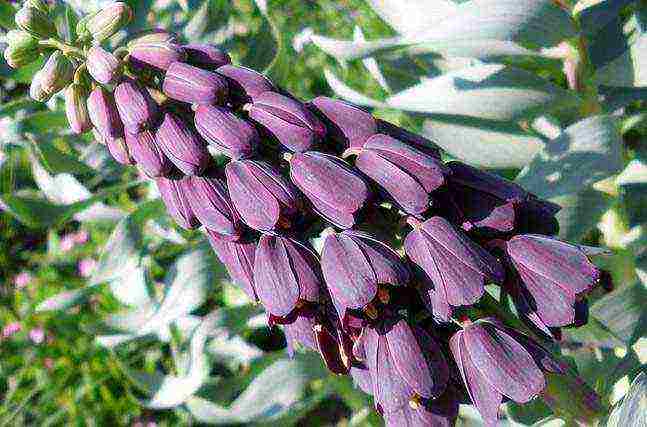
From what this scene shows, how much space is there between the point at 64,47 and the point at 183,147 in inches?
9.6

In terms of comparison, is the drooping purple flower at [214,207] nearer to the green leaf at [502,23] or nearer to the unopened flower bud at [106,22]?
the unopened flower bud at [106,22]

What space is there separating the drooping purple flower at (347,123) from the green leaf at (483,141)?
539mm

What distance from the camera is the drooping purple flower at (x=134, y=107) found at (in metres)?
0.92

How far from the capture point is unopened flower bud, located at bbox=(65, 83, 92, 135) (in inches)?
39.3

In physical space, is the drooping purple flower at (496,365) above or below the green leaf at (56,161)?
above

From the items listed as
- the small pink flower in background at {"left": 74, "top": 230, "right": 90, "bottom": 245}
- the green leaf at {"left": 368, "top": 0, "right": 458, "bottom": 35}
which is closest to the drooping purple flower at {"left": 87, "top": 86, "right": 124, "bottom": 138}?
the green leaf at {"left": 368, "top": 0, "right": 458, "bottom": 35}

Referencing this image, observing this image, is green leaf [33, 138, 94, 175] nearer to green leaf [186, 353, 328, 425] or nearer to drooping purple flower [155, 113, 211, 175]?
green leaf [186, 353, 328, 425]

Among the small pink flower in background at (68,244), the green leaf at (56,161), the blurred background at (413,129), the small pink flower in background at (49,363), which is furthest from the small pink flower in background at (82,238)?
the green leaf at (56,161)

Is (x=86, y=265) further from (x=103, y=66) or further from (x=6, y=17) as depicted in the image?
(x=103, y=66)

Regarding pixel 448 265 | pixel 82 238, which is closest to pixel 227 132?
pixel 448 265

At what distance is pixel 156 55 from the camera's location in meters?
0.96

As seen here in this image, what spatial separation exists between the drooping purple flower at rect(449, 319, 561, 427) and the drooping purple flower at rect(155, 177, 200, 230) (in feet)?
1.05

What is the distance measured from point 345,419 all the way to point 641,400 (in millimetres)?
1916

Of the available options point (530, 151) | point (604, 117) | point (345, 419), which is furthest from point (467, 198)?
point (345, 419)
